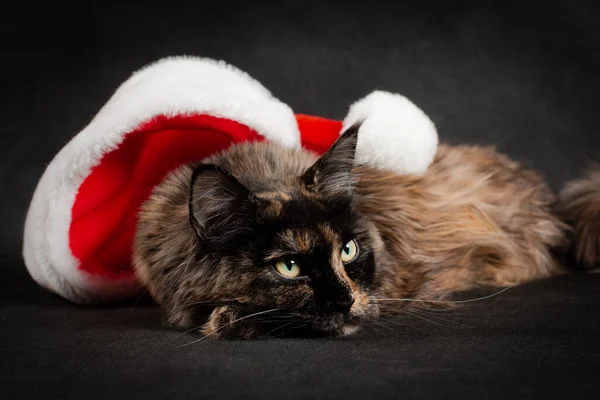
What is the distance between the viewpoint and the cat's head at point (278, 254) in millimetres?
1614

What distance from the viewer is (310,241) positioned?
5.31 feet

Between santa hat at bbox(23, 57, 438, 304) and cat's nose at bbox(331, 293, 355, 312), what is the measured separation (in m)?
0.59

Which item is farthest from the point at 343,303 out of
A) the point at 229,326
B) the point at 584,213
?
the point at 584,213

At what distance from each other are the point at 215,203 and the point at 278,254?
0.18 meters

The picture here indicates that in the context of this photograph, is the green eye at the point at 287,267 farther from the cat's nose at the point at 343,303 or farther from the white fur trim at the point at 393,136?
the white fur trim at the point at 393,136

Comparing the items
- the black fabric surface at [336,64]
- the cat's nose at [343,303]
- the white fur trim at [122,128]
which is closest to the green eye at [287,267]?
the cat's nose at [343,303]

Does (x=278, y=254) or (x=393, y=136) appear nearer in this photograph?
(x=278, y=254)

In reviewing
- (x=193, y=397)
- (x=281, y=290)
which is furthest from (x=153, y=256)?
(x=193, y=397)

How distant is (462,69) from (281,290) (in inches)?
81.6

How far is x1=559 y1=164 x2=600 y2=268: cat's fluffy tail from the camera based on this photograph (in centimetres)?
254

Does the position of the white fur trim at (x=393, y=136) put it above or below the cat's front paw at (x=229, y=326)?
above

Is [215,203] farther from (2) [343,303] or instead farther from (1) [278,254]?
(2) [343,303]

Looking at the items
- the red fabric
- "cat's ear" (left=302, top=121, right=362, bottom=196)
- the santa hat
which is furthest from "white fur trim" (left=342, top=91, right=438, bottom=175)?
"cat's ear" (left=302, top=121, right=362, bottom=196)

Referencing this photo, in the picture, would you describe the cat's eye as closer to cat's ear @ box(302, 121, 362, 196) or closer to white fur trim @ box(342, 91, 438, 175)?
cat's ear @ box(302, 121, 362, 196)
